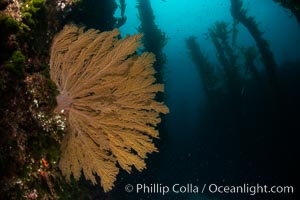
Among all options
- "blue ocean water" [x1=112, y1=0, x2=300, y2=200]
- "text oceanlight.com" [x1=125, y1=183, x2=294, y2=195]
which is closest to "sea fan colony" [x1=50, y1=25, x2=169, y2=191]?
"blue ocean water" [x1=112, y1=0, x2=300, y2=200]

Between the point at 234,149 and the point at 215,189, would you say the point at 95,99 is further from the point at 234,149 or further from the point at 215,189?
the point at 234,149

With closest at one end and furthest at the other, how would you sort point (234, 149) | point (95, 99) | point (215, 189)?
1. point (95, 99)
2. point (215, 189)
3. point (234, 149)

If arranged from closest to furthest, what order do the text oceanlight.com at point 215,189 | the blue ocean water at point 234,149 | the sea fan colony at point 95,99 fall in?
the sea fan colony at point 95,99
the text oceanlight.com at point 215,189
the blue ocean water at point 234,149

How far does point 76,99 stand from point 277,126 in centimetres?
1990

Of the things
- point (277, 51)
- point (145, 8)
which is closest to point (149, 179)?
point (145, 8)

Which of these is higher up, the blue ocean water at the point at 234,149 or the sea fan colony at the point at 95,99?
the blue ocean water at the point at 234,149

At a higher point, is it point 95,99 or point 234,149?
point 234,149

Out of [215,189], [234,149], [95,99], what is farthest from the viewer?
[234,149]

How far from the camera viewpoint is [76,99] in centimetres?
400

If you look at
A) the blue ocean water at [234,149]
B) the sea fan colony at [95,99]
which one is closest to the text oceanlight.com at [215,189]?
the blue ocean water at [234,149]

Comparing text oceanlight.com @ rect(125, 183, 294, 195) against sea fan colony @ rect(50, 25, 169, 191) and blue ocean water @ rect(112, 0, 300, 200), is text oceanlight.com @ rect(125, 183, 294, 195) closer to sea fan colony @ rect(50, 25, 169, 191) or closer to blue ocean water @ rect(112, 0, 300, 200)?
blue ocean water @ rect(112, 0, 300, 200)

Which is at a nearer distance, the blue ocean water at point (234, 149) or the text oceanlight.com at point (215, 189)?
the text oceanlight.com at point (215, 189)

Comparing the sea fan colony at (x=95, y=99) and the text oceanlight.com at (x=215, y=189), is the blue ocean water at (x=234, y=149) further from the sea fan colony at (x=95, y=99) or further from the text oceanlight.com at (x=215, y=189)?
the sea fan colony at (x=95, y=99)

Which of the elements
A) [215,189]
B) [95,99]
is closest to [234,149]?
[215,189]
